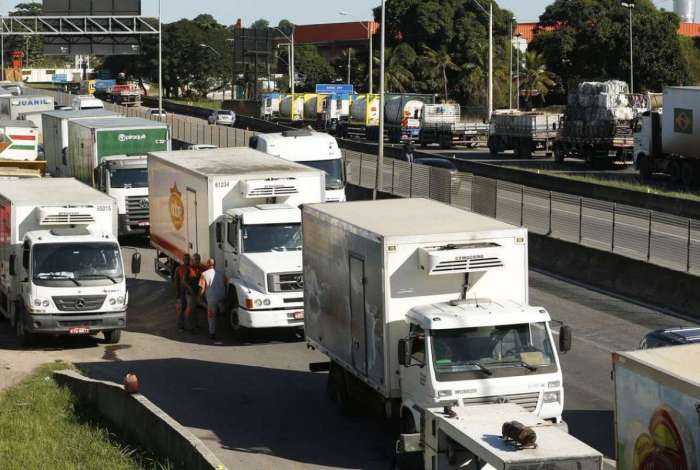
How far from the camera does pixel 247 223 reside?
24.3 meters

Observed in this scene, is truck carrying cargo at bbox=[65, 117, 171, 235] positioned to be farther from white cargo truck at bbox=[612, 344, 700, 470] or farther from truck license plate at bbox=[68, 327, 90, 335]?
white cargo truck at bbox=[612, 344, 700, 470]

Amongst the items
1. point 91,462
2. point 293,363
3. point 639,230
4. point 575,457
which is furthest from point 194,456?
point 639,230

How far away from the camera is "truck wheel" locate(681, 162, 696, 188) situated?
5222 cm

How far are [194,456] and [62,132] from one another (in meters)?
30.2

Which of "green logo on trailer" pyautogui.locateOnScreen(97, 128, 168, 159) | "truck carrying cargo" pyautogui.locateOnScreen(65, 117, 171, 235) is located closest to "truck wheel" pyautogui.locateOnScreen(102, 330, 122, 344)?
"truck carrying cargo" pyautogui.locateOnScreen(65, 117, 171, 235)

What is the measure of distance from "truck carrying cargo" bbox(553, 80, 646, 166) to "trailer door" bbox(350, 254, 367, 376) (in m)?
45.3

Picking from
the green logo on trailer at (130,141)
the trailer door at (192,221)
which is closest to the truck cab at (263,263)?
the trailer door at (192,221)

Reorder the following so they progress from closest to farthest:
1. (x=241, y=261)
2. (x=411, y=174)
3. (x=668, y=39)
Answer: (x=241, y=261)
(x=411, y=174)
(x=668, y=39)

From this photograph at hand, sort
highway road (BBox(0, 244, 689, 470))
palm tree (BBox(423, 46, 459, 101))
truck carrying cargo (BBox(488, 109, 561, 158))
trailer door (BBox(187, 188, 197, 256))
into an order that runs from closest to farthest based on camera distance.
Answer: highway road (BBox(0, 244, 689, 470))
trailer door (BBox(187, 188, 197, 256))
truck carrying cargo (BBox(488, 109, 561, 158))
palm tree (BBox(423, 46, 459, 101))

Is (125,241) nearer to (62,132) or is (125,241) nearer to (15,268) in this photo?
(62,132)

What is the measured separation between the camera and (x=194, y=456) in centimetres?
1489

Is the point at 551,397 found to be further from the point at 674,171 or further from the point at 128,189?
the point at 674,171

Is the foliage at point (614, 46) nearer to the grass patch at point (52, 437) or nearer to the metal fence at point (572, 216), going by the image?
the metal fence at point (572, 216)

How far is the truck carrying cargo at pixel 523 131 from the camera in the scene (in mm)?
67250
